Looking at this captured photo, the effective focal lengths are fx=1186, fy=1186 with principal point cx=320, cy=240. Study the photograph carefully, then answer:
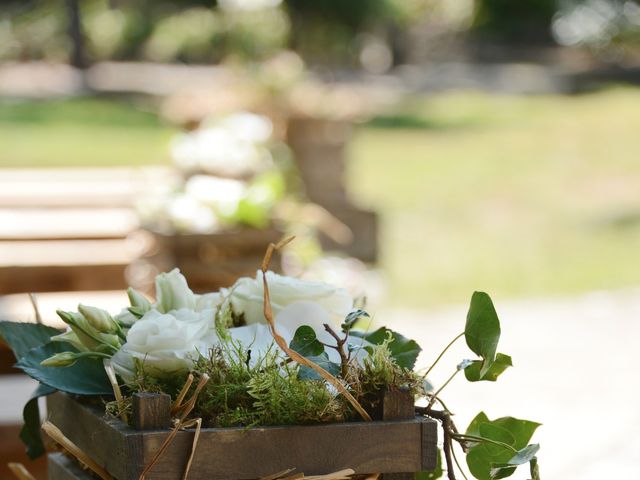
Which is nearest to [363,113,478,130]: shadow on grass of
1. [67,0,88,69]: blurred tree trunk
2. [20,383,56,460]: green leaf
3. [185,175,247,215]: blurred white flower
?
[67,0,88,69]: blurred tree trunk

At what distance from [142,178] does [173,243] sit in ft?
8.35

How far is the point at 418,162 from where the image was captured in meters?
15.4

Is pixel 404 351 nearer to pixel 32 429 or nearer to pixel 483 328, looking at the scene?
pixel 483 328

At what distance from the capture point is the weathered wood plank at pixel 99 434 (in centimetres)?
118

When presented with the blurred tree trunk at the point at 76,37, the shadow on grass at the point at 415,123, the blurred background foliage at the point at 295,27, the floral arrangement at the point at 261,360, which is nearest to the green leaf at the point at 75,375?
the floral arrangement at the point at 261,360

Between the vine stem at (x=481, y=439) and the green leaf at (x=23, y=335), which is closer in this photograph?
the vine stem at (x=481, y=439)

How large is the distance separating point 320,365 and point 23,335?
40 centimetres

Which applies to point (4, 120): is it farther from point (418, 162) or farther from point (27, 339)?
point (27, 339)

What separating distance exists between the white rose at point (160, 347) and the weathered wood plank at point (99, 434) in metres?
0.07

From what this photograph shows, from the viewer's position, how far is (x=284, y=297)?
4.53 feet

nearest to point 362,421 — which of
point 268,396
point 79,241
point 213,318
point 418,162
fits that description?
point 268,396

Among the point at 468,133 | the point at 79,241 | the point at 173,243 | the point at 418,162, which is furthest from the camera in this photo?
the point at 468,133

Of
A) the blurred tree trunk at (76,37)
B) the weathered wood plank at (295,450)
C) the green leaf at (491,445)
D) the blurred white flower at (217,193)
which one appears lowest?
the blurred white flower at (217,193)

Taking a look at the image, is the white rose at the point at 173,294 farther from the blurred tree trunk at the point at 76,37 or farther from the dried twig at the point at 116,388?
the blurred tree trunk at the point at 76,37
